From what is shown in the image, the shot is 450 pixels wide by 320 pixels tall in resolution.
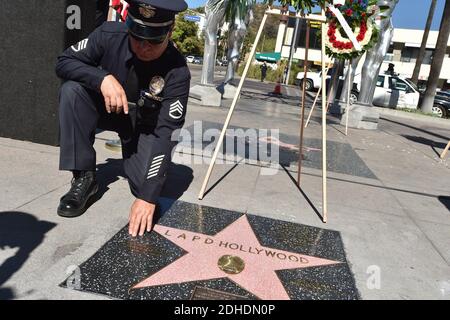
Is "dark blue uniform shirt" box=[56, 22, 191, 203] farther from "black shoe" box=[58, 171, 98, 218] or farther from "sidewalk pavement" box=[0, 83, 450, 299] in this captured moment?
"sidewalk pavement" box=[0, 83, 450, 299]

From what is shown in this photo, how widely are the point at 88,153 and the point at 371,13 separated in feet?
20.7

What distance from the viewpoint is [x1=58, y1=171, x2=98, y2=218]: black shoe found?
267 centimetres

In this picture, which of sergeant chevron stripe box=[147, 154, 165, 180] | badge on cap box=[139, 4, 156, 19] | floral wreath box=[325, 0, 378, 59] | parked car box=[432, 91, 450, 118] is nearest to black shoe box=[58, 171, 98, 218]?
sergeant chevron stripe box=[147, 154, 165, 180]

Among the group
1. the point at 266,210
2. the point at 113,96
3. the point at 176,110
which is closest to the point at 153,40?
the point at 113,96

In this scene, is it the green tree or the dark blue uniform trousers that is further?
the green tree

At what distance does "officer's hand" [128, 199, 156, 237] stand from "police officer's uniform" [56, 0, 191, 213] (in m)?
0.14

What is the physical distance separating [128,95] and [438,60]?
676 inches

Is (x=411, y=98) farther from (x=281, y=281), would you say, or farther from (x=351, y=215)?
(x=281, y=281)

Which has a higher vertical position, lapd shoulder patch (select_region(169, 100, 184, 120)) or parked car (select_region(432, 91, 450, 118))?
lapd shoulder patch (select_region(169, 100, 184, 120))

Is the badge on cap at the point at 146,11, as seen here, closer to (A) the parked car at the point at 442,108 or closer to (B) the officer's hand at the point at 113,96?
(B) the officer's hand at the point at 113,96

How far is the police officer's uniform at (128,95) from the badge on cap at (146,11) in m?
0.40

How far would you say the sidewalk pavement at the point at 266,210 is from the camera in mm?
2211
